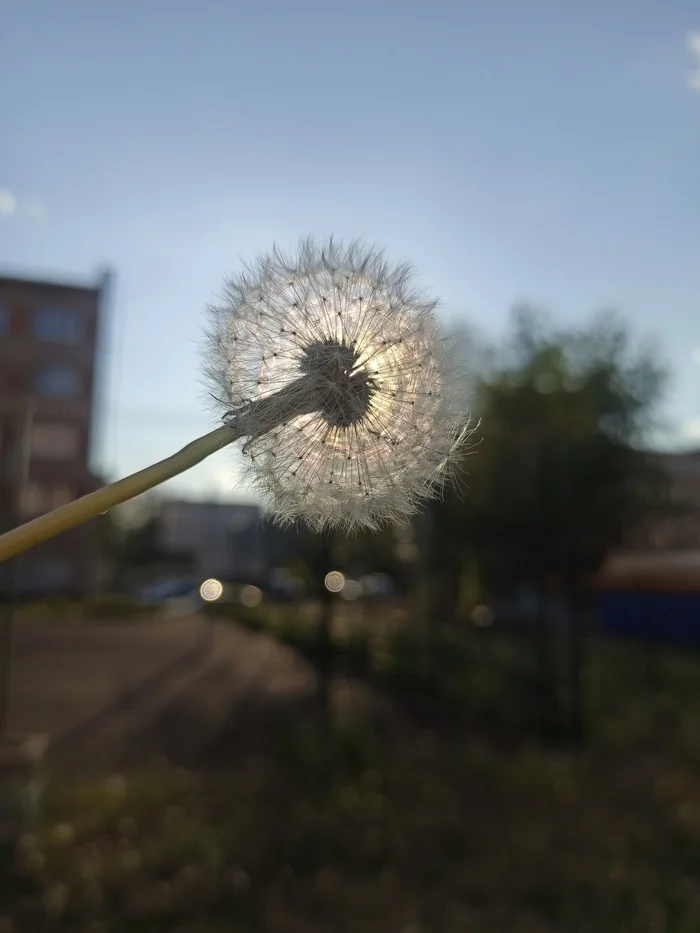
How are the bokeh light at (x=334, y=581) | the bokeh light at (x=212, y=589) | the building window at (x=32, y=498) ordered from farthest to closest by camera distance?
the bokeh light at (x=212, y=589) → the bokeh light at (x=334, y=581) → the building window at (x=32, y=498)

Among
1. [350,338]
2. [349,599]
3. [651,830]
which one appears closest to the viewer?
[350,338]

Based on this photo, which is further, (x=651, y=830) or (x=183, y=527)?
(x=183, y=527)

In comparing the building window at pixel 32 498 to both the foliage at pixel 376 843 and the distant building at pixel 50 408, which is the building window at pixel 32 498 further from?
the foliage at pixel 376 843

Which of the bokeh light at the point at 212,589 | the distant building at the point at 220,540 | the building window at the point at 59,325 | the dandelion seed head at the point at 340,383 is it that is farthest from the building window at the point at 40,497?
the dandelion seed head at the point at 340,383

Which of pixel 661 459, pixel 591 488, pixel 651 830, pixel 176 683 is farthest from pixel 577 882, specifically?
pixel 661 459

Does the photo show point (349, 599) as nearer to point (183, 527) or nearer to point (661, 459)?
point (183, 527)

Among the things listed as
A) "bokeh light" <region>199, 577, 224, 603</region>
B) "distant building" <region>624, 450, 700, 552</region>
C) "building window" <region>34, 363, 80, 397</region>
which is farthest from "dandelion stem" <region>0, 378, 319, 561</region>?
"building window" <region>34, 363, 80, 397</region>

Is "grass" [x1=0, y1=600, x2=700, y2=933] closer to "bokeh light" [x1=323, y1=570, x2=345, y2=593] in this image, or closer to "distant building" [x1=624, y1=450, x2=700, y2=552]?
"bokeh light" [x1=323, y1=570, x2=345, y2=593]
